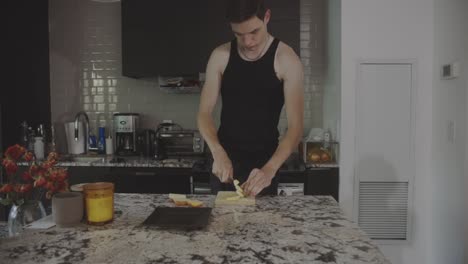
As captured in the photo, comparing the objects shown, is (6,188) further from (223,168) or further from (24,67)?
(24,67)

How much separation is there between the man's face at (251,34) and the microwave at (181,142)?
150 centimetres

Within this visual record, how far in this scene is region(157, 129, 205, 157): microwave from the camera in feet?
11.3

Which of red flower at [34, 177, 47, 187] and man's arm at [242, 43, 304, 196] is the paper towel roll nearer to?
man's arm at [242, 43, 304, 196]

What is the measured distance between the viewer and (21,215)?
1.31 m

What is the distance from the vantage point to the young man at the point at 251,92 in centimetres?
203

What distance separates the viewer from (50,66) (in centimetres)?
381

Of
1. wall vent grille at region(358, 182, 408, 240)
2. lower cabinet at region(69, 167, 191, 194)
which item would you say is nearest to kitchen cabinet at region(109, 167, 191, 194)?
lower cabinet at region(69, 167, 191, 194)

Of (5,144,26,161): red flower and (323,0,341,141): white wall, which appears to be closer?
(5,144,26,161): red flower

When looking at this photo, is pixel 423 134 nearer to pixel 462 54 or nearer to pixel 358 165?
pixel 358 165

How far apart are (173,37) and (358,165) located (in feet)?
5.68

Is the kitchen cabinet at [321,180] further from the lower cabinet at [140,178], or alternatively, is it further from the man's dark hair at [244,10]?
the man's dark hair at [244,10]

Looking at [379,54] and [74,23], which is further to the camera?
[74,23]

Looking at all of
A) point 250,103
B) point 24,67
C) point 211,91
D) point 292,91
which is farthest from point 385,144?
point 24,67

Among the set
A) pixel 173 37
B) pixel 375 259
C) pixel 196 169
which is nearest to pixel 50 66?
pixel 173 37
